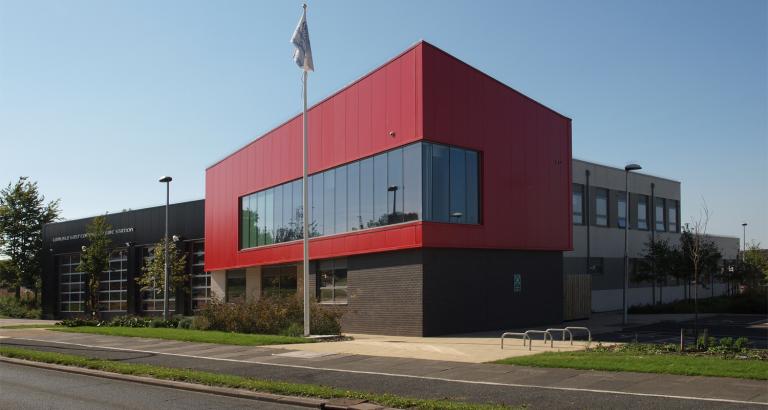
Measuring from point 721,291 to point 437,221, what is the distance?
41.6m

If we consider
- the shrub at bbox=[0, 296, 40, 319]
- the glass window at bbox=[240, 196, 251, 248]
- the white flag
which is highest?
the white flag

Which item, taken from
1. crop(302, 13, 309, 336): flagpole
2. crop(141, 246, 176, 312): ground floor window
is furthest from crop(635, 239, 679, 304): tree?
crop(141, 246, 176, 312): ground floor window

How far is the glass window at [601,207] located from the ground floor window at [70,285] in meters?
41.3

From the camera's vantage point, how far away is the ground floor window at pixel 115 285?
5328cm

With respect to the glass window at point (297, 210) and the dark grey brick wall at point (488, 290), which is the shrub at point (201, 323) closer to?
the glass window at point (297, 210)

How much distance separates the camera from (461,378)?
13.4 meters

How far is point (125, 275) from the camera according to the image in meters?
53.5

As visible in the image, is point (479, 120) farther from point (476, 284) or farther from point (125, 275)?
point (125, 275)

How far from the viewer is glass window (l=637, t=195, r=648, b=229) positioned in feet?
149

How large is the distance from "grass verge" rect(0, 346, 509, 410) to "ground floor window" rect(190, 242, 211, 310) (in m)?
29.3

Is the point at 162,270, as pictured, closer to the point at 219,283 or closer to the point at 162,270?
the point at 162,270

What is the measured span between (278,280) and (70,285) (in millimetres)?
30763

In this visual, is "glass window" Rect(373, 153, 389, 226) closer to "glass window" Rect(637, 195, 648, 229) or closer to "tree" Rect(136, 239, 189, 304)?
"tree" Rect(136, 239, 189, 304)

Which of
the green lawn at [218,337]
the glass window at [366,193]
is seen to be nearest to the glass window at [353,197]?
the glass window at [366,193]
